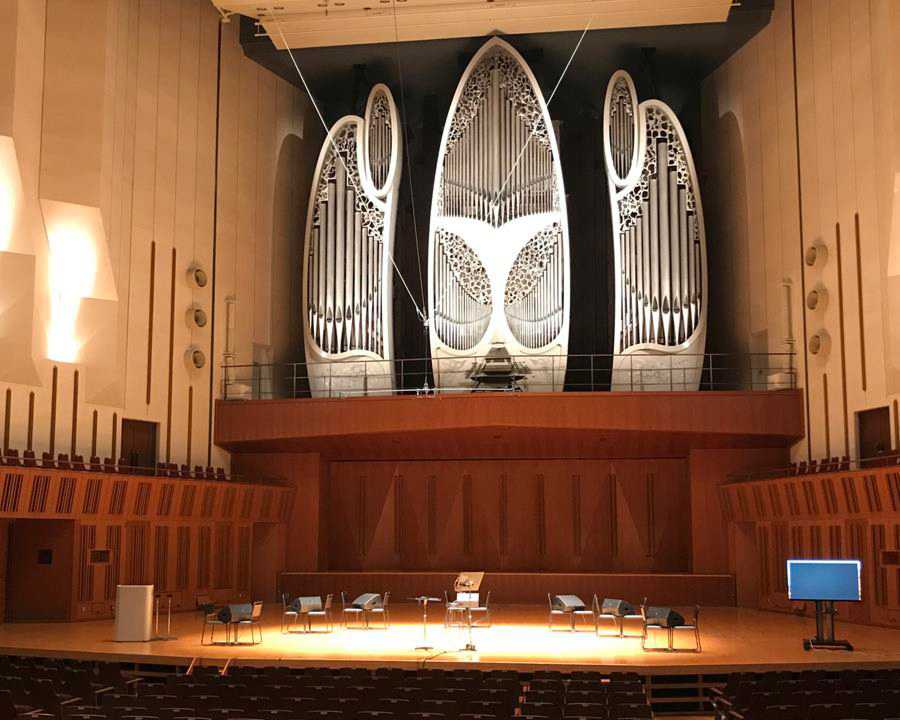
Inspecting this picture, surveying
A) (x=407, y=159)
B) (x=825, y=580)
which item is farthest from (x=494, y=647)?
(x=407, y=159)

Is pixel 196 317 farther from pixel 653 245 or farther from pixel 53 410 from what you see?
pixel 653 245

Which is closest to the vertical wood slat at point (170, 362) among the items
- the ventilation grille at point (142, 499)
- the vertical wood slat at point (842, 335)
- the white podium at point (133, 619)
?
the ventilation grille at point (142, 499)

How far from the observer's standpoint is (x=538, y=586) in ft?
51.5

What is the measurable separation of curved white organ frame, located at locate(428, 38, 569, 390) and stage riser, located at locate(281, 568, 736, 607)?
272 cm

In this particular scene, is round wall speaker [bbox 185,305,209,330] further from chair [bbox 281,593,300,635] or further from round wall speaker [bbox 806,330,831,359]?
round wall speaker [bbox 806,330,831,359]

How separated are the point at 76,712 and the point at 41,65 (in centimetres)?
884

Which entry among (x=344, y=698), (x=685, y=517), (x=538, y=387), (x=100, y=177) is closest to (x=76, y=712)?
(x=344, y=698)

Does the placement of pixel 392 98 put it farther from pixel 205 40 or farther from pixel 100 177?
pixel 100 177

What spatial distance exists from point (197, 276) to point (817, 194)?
8.18 meters

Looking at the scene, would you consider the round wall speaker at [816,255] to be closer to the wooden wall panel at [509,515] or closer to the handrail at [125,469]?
the wooden wall panel at [509,515]

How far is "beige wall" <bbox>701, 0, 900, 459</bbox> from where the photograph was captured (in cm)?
1254

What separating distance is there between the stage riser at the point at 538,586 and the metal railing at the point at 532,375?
256 centimetres

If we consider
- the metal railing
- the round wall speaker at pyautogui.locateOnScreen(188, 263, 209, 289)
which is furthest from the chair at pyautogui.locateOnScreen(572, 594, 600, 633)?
the round wall speaker at pyautogui.locateOnScreen(188, 263, 209, 289)

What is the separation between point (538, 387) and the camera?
15.5 meters
